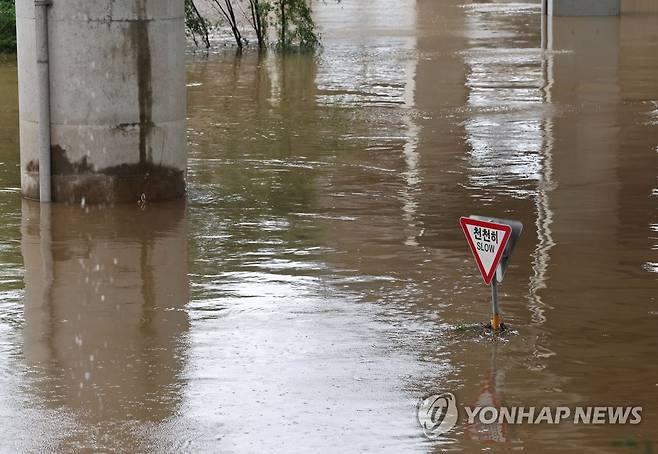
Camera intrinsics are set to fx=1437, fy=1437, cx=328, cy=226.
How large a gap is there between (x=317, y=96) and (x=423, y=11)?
974 inches

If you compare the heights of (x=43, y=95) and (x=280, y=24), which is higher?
(x=280, y=24)

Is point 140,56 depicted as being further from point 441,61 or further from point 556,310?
point 441,61

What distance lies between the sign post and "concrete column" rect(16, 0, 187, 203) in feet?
18.7

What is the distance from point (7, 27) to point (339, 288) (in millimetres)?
23937

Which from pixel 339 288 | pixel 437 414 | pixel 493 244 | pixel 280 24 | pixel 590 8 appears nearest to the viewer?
pixel 437 414

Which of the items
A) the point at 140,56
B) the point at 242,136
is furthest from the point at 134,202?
the point at 242,136

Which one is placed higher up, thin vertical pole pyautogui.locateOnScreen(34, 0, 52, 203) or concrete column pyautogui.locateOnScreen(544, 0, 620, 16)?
concrete column pyautogui.locateOnScreen(544, 0, 620, 16)

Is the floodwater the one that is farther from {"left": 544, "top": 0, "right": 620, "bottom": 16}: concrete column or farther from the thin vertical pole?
{"left": 544, "top": 0, "right": 620, "bottom": 16}: concrete column

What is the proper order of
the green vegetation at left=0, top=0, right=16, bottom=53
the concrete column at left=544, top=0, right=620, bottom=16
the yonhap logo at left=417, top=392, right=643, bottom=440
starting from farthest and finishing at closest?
1. the concrete column at left=544, top=0, right=620, bottom=16
2. the green vegetation at left=0, top=0, right=16, bottom=53
3. the yonhap logo at left=417, top=392, right=643, bottom=440

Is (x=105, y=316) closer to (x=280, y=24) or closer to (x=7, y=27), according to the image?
(x=280, y=24)

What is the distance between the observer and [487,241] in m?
9.85

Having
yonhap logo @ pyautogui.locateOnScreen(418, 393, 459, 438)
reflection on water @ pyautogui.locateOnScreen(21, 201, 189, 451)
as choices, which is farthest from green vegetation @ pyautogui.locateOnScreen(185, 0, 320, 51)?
yonhap logo @ pyautogui.locateOnScreen(418, 393, 459, 438)

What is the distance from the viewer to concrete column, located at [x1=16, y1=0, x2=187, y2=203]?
14.4 m

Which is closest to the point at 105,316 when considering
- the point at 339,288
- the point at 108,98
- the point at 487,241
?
the point at 339,288
